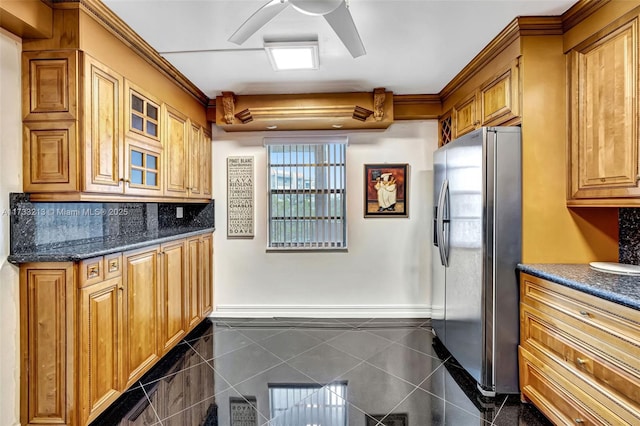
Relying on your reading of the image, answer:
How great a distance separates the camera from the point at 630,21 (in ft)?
5.45

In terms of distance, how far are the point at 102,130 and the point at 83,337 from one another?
1.19m

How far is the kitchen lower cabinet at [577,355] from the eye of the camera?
1362 mm

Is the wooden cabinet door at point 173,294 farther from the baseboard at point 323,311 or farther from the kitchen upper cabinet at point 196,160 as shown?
the baseboard at point 323,311

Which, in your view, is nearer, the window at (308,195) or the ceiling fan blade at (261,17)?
the ceiling fan blade at (261,17)

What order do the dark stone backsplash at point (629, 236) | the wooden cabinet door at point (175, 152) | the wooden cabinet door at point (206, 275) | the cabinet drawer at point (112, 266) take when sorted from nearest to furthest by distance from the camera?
the cabinet drawer at point (112, 266) → the dark stone backsplash at point (629, 236) → the wooden cabinet door at point (175, 152) → the wooden cabinet door at point (206, 275)

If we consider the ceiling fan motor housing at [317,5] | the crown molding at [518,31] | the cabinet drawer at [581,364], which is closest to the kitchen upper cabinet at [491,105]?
the crown molding at [518,31]

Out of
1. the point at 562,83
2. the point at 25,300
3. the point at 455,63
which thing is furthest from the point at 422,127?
the point at 25,300

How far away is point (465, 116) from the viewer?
2.92 metres

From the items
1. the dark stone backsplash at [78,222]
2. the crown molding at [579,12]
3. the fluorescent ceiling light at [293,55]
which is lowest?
the dark stone backsplash at [78,222]

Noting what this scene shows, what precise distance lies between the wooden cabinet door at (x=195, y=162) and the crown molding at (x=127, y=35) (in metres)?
0.42

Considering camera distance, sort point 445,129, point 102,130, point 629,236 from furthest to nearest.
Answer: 1. point 445,129
2. point 629,236
3. point 102,130

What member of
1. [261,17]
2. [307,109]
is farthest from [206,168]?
[261,17]

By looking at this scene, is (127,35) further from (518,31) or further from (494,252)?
(494,252)

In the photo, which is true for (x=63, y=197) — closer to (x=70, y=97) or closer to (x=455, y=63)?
(x=70, y=97)
